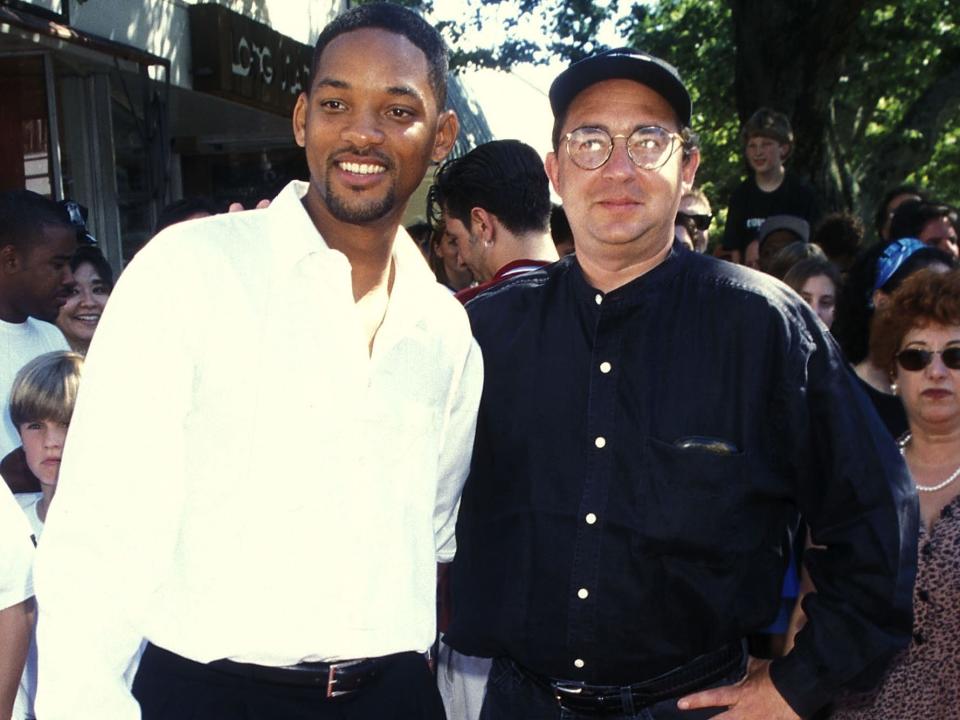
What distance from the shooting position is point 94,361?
2.38 metres

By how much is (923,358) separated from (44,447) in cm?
305

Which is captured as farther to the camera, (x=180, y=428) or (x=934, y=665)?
(x=934, y=665)

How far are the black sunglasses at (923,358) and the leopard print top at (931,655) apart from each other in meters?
0.58

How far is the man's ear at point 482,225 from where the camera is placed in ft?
16.7

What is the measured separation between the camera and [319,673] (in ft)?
8.39

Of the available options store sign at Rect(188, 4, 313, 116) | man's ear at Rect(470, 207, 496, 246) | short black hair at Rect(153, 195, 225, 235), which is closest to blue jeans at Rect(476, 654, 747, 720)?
man's ear at Rect(470, 207, 496, 246)

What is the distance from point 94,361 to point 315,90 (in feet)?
2.75

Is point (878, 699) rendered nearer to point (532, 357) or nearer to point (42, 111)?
point (532, 357)

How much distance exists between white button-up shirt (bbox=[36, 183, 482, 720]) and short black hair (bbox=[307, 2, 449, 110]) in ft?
1.40

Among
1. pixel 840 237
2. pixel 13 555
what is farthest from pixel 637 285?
pixel 840 237

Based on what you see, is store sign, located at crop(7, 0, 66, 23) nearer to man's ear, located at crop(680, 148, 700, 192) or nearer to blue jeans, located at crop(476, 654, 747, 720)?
man's ear, located at crop(680, 148, 700, 192)

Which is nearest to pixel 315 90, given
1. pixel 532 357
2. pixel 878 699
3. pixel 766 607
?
pixel 532 357

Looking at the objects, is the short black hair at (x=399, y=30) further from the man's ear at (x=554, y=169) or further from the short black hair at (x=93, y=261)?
the short black hair at (x=93, y=261)

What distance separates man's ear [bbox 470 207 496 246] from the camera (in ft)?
16.7
